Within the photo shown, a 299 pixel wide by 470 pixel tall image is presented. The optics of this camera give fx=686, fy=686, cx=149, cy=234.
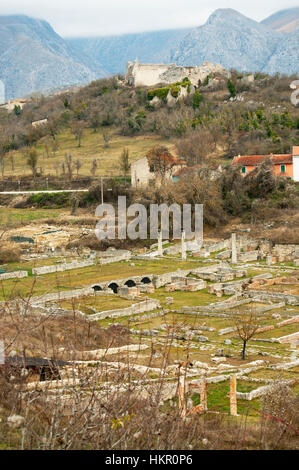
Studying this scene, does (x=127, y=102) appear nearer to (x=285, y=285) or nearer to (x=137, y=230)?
(x=137, y=230)

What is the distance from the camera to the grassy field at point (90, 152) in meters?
67.3

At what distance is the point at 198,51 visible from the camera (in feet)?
592

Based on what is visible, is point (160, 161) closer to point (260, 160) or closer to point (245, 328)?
point (260, 160)

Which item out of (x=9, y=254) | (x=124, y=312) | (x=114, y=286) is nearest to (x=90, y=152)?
(x=9, y=254)

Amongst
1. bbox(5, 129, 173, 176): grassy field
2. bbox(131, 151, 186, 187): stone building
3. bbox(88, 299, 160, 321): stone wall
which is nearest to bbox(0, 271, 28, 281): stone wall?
bbox(88, 299, 160, 321): stone wall

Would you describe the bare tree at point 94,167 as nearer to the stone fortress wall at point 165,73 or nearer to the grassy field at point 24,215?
the grassy field at point 24,215

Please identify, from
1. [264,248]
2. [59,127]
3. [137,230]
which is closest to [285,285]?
[264,248]

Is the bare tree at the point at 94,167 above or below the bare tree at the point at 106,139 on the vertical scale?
below

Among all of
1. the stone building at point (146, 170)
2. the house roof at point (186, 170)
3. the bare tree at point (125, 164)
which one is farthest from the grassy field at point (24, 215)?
the house roof at point (186, 170)

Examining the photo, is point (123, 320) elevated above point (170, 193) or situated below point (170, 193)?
below

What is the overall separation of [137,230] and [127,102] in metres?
42.3

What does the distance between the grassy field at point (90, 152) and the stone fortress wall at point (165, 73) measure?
14060 mm

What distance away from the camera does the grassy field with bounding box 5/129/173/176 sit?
221ft

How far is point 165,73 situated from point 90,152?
24.3m
